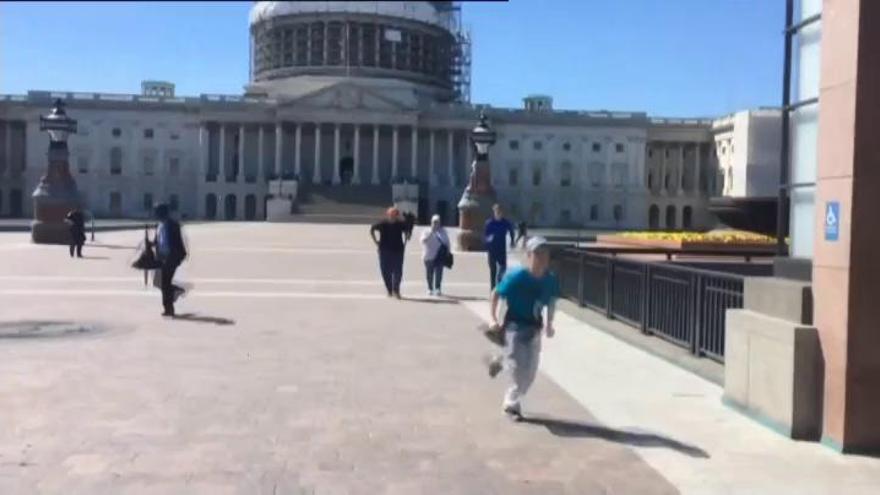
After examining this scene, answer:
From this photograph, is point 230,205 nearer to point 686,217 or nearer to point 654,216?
point 654,216

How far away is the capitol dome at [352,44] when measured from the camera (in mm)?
113125

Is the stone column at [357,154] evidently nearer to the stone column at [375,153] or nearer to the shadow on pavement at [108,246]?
the stone column at [375,153]

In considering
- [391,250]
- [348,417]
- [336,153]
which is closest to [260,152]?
[336,153]

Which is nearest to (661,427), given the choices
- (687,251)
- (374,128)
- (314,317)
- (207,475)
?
(207,475)

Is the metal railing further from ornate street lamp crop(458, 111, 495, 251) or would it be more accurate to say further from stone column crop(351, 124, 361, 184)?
stone column crop(351, 124, 361, 184)

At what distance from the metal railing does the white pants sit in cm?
259

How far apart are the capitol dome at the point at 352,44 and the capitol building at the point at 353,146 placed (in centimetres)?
24

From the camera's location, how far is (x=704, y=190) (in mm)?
114000

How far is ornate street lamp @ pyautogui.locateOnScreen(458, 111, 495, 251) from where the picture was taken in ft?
128

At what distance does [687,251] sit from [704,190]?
9717 centimetres

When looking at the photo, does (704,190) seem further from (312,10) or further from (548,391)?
(548,391)

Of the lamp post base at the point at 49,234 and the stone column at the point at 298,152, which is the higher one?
the stone column at the point at 298,152

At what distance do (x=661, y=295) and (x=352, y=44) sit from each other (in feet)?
340

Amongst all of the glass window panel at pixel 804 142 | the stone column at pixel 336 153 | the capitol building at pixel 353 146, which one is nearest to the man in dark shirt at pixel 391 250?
the glass window panel at pixel 804 142
